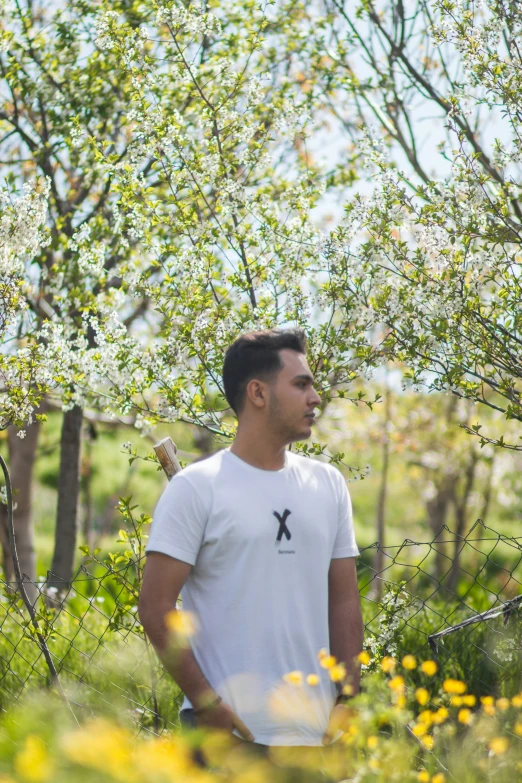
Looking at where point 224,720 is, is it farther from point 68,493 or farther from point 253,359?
point 68,493

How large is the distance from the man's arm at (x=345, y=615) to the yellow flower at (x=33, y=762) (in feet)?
3.91

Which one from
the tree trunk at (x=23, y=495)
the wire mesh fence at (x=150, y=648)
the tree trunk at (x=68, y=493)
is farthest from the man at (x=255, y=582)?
the tree trunk at (x=23, y=495)

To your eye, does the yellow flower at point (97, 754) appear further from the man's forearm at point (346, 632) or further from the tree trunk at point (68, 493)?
the tree trunk at point (68, 493)

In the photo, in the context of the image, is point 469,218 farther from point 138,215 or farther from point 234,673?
point 234,673

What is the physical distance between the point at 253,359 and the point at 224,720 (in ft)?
3.35

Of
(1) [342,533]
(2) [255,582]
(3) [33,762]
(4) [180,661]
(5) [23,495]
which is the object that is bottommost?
(5) [23,495]

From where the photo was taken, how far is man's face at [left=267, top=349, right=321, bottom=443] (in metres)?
2.49

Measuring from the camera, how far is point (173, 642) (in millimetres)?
2242

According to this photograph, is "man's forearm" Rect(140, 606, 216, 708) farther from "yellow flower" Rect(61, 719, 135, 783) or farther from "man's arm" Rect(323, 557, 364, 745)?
"yellow flower" Rect(61, 719, 135, 783)

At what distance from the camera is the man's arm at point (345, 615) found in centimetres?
248

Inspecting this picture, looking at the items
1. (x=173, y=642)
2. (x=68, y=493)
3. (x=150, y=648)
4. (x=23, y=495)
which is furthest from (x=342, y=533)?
(x=23, y=495)

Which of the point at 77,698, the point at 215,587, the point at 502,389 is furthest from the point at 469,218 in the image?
the point at 77,698

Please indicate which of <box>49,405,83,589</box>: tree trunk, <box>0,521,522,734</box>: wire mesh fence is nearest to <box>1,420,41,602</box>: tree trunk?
<box>49,405,83,589</box>: tree trunk

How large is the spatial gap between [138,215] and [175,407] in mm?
901
